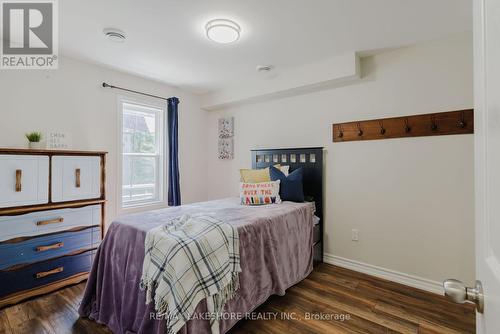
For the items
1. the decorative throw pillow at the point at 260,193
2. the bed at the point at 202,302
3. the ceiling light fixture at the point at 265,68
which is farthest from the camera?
the ceiling light fixture at the point at 265,68

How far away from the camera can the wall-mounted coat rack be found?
2.20 metres

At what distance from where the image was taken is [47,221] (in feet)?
7.54

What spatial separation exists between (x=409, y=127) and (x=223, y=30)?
2.03 m

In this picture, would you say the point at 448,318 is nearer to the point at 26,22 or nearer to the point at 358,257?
the point at 358,257

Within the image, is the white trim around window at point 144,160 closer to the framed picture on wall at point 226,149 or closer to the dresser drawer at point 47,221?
the dresser drawer at point 47,221

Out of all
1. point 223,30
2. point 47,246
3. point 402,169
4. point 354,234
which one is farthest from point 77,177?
point 402,169

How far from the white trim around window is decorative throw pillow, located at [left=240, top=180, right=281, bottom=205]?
1.57 metres

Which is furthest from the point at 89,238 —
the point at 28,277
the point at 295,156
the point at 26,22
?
the point at 295,156

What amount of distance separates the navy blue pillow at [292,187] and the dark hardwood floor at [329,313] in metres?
0.92

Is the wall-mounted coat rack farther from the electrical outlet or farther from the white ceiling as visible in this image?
the electrical outlet

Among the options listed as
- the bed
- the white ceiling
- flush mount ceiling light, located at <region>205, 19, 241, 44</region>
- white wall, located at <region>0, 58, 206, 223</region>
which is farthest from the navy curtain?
flush mount ceiling light, located at <region>205, 19, 241, 44</region>

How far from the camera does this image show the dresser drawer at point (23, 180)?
6.89 ft

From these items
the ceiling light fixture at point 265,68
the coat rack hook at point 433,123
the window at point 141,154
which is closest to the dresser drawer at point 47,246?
the window at point 141,154

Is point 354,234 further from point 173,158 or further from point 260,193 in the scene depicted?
point 173,158
